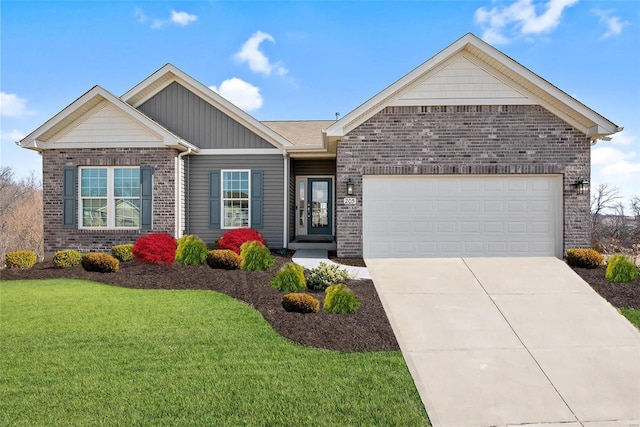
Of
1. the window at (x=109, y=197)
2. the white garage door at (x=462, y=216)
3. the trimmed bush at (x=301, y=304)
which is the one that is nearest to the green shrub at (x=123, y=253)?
the window at (x=109, y=197)

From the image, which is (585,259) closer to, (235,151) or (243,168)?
(243,168)

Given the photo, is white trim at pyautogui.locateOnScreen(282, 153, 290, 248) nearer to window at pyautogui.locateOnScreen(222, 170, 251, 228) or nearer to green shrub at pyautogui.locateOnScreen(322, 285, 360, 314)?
window at pyautogui.locateOnScreen(222, 170, 251, 228)

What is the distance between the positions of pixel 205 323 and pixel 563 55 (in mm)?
11228

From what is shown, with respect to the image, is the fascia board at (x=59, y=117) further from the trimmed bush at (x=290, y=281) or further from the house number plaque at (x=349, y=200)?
the trimmed bush at (x=290, y=281)

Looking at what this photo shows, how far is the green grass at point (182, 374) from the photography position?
336 centimetres

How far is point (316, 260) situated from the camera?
980 centimetres

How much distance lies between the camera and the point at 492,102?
9.59 metres

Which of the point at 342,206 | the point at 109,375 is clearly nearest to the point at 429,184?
the point at 342,206

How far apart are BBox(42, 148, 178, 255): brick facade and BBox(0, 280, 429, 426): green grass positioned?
501 cm

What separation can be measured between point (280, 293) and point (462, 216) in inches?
223

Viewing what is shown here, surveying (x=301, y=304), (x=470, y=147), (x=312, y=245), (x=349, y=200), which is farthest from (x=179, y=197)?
(x=470, y=147)

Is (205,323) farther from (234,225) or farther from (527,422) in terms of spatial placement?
(234,225)

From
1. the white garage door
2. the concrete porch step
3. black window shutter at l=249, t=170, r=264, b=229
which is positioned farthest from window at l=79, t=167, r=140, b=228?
the white garage door

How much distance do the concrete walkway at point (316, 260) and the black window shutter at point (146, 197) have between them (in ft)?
14.8
